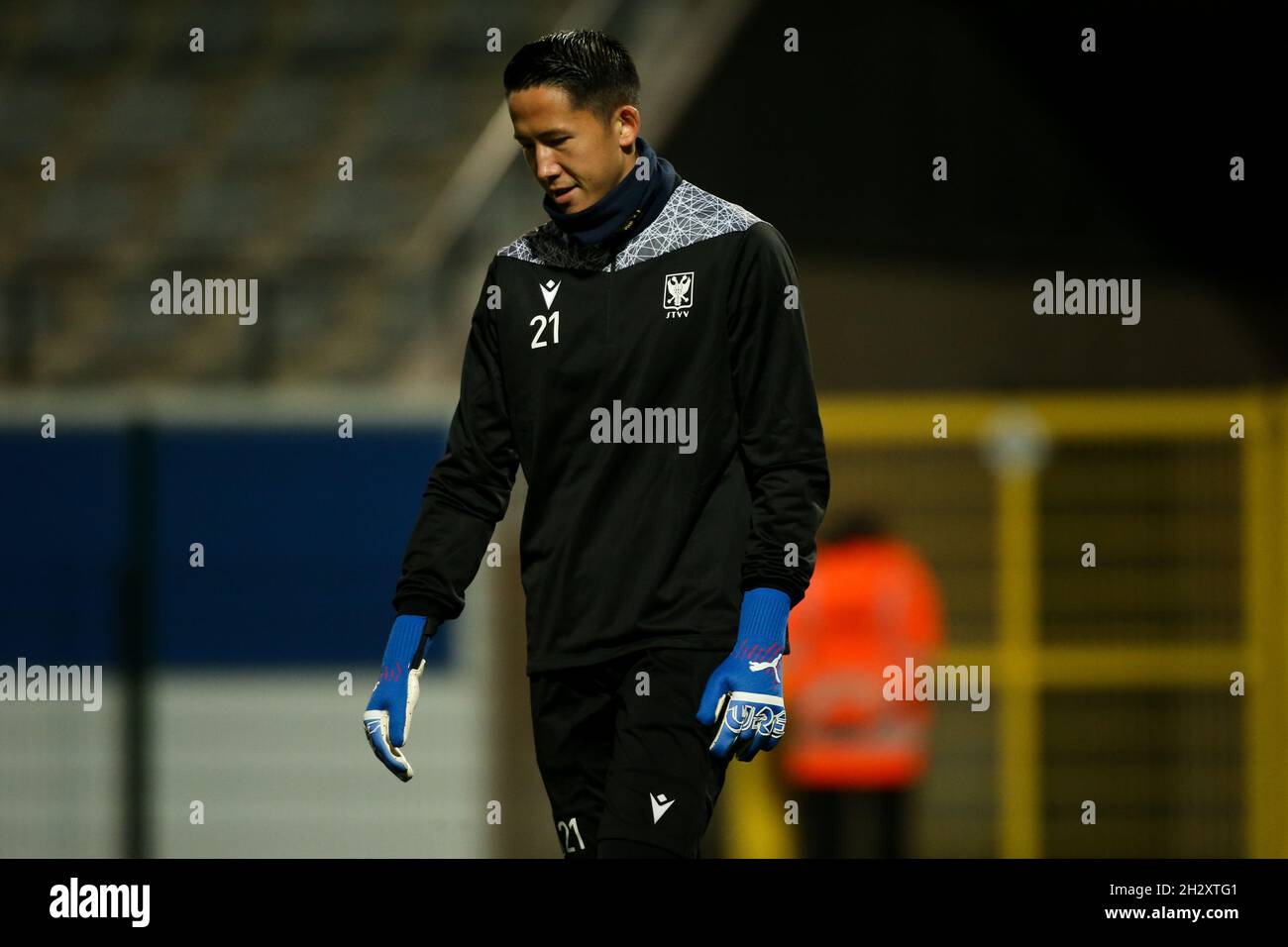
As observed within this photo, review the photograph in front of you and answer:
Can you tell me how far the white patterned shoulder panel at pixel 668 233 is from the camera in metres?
3.61

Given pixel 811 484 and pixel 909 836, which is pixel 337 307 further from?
pixel 811 484

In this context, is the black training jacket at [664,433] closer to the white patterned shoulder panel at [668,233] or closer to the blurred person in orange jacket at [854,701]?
the white patterned shoulder panel at [668,233]

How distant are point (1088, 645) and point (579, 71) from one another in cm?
547

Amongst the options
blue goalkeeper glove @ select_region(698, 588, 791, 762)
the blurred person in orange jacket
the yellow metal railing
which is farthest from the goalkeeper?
the yellow metal railing

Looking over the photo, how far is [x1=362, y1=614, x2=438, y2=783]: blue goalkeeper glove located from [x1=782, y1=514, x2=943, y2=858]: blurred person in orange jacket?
4084 mm

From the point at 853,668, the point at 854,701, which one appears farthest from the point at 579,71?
the point at 854,701

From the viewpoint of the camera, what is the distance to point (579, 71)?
348cm

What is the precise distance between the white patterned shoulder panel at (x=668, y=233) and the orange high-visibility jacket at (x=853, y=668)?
4.17 meters

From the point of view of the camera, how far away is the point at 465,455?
12.4 feet

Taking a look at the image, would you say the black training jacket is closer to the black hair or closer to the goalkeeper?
the goalkeeper

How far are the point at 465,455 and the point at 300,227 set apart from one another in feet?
21.9

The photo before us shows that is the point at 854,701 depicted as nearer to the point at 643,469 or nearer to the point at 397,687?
the point at 397,687

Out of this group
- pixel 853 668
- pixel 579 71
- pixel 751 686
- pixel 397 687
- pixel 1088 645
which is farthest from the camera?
pixel 1088 645

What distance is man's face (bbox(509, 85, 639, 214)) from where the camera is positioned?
347cm
